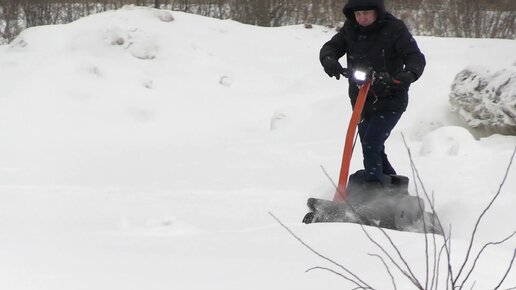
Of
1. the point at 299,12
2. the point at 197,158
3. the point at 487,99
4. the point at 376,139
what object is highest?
the point at 376,139

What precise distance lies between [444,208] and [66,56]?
6.91 m

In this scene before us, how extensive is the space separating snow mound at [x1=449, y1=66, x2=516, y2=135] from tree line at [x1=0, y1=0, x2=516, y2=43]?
635 cm

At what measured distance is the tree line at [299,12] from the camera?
14.0 m

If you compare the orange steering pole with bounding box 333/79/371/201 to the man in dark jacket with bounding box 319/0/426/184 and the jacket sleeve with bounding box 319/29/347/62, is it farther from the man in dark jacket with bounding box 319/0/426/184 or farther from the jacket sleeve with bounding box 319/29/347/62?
the jacket sleeve with bounding box 319/29/347/62

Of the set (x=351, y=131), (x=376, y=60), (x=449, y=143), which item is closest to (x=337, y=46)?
(x=376, y=60)

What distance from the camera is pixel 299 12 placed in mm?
15828

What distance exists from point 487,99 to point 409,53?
11.0 feet

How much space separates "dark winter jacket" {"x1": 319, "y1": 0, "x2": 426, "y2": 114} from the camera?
3943 mm

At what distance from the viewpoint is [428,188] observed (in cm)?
493

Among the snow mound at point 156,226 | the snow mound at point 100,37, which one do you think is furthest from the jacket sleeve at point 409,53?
the snow mound at point 100,37

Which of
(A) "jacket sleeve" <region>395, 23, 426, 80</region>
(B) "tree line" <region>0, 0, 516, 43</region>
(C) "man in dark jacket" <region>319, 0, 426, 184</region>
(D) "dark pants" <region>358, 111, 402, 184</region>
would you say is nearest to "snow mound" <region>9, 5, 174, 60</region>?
(B) "tree line" <region>0, 0, 516, 43</region>

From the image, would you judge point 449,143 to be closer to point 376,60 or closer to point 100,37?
point 376,60

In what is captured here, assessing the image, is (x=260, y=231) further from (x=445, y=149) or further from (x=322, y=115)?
(x=322, y=115)

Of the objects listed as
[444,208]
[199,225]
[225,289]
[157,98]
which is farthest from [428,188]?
[157,98]
